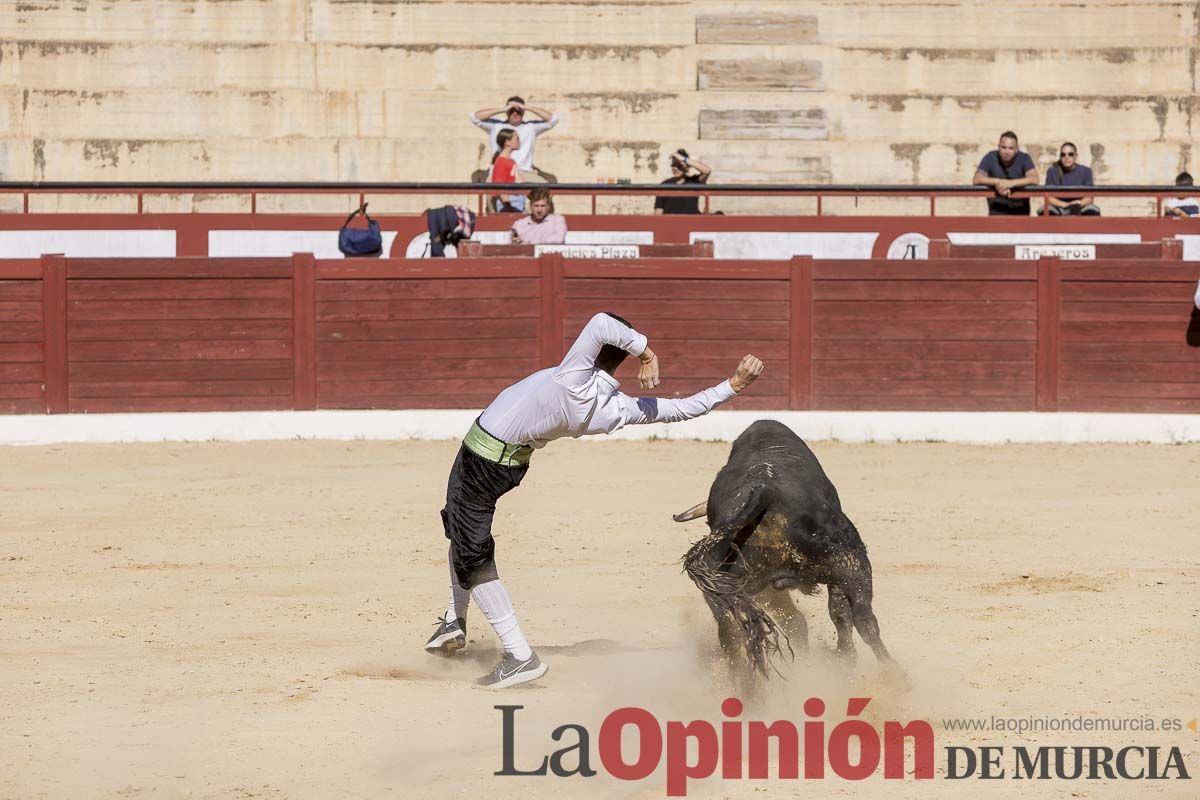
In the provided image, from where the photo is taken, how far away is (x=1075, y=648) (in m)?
6.32

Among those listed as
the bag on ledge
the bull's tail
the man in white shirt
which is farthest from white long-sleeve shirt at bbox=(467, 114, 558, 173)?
the bull's tail

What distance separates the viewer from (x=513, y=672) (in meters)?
5.74

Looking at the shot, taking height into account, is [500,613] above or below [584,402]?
below

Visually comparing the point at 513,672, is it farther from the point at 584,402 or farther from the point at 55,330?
the point at 55,330

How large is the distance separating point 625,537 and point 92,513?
9.61 feet

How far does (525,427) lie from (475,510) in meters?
0.35

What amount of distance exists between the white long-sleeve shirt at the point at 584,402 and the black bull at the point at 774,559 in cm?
34

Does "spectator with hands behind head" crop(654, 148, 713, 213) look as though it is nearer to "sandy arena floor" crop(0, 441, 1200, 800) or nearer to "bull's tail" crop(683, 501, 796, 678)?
"sandy arena floor" crop(0, 441, 1200, 800)

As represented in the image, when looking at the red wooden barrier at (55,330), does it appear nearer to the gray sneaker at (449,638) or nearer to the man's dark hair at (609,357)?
the gray sneaker at (449,638)

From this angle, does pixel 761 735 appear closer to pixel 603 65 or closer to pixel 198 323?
pixel 198 323

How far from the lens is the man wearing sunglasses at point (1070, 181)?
14414mm

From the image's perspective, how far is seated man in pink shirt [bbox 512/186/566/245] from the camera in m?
13.1

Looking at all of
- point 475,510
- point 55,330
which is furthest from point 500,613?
point 55,330

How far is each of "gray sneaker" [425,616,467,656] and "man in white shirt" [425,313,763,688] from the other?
225 millimetres
